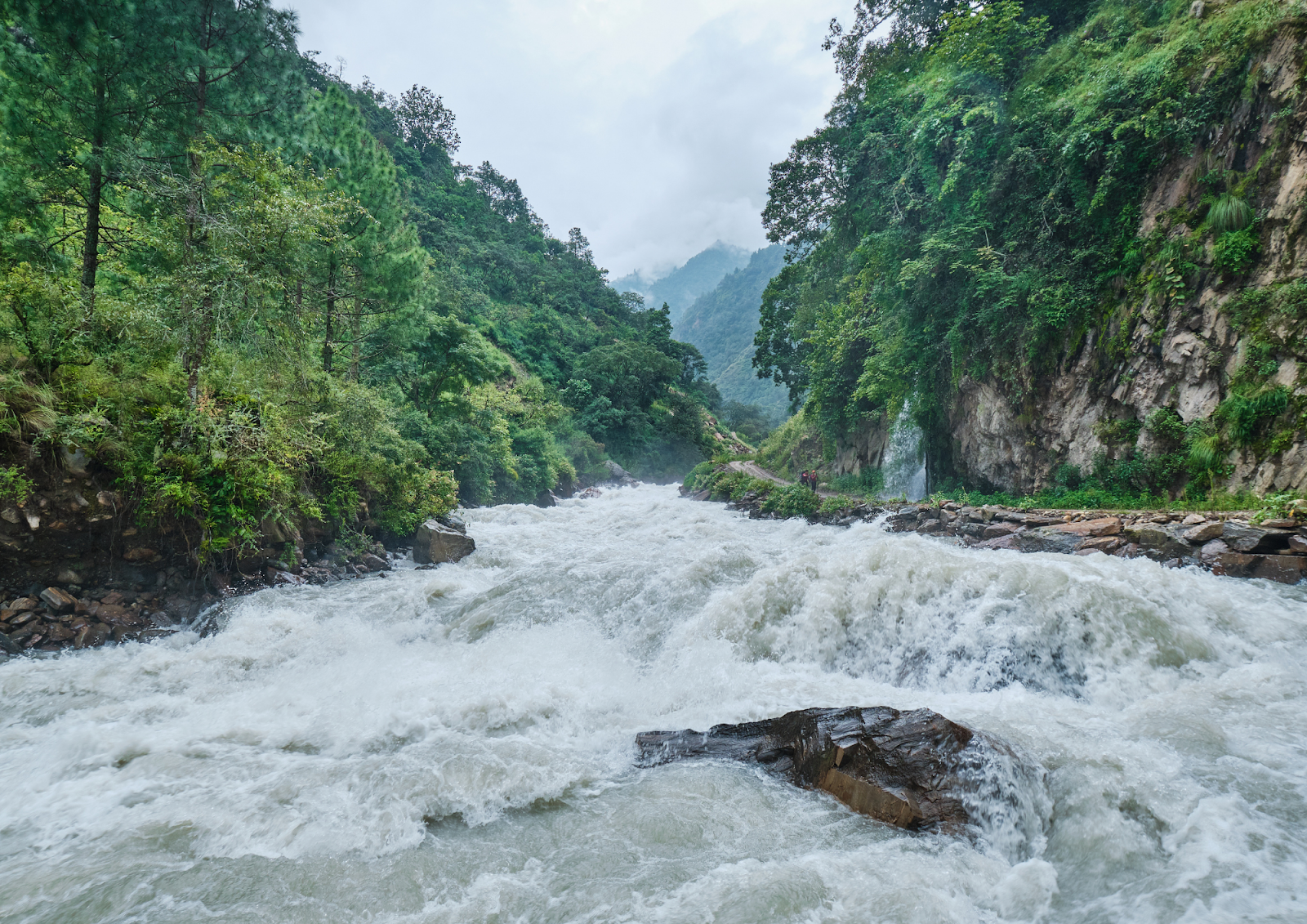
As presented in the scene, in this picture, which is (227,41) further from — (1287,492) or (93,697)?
(1287,492)

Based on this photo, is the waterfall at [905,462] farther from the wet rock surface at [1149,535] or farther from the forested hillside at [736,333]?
the forested hillside at [736,333]

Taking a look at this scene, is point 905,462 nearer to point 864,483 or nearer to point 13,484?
point 864,483

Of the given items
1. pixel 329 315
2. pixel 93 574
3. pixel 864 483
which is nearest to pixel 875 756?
pixel 93 574

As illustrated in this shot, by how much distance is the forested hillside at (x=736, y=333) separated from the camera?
8719 centimetres

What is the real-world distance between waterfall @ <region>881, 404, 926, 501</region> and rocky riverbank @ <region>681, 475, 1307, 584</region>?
5892 millimetres

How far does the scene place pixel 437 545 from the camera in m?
11.2

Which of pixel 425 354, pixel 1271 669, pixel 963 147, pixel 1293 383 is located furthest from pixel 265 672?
pixel 963 147

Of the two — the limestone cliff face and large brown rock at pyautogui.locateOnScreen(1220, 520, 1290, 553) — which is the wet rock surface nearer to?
large brown rock at pyautogui.locateOnScreen(1220, 520, 1290, 553)

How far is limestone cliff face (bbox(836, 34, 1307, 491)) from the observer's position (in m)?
7.64

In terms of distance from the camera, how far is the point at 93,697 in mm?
5227

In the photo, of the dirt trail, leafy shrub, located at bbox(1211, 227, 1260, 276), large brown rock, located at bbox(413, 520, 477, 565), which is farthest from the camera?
the dirt trail

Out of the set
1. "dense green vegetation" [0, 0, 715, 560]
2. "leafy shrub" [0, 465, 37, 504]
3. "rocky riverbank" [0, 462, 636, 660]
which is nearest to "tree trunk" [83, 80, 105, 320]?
"dense green vegetation" [0, 0, 715, 560]

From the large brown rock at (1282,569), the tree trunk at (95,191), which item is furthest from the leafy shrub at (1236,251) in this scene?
the tree trunk at (95,191)

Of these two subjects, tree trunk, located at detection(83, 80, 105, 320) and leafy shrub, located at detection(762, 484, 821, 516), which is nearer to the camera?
tree trunk, located at detection(83, 80, 105, 320)
